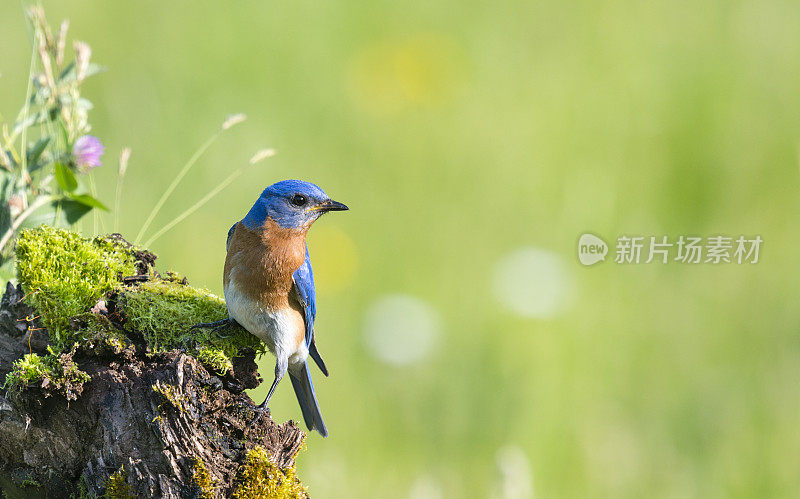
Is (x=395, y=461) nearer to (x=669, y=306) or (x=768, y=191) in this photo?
(x=669, y=306)

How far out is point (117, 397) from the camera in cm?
301

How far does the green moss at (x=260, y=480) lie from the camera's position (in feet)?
9.80

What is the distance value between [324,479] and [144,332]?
229 centimetres

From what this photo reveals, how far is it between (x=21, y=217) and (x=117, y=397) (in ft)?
4.20

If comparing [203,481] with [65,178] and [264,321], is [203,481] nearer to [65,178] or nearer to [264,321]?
[264,321]

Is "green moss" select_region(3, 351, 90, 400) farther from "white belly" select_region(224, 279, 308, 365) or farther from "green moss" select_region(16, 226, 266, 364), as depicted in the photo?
"white belly" select_region(224, 279, 308, 365)

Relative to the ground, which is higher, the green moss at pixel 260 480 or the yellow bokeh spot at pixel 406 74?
the yellow bokeh spot at pixel 406 74

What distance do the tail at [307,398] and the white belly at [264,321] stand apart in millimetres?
341

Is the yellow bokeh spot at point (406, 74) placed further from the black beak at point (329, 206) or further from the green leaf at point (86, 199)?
the black beak at point (329, 206)

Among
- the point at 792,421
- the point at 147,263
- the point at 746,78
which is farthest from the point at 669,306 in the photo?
the point at 147,263

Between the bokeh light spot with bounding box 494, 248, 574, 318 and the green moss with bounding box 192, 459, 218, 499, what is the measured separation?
4105 mm

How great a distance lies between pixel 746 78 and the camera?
28.8 ft

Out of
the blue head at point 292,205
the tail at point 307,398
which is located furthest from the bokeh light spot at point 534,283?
the blue head at point 292,205

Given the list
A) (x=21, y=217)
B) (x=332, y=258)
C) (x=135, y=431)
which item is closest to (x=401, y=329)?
(x=332, y=258)
